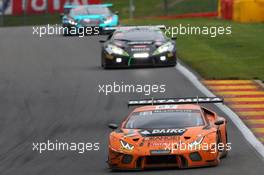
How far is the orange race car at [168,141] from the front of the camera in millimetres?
17875

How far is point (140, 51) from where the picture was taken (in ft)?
117

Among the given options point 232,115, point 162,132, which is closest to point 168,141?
point 162,132

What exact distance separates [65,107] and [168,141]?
9987mm

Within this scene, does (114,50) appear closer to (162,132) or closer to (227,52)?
(227,52)

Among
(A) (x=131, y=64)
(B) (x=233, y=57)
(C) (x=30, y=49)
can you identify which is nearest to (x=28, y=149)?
(A) (x=131, y=64)

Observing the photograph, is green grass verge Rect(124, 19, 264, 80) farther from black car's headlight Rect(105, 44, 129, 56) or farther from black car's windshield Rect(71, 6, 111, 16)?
black car's windshield Rect(71, 6, 111, 16)

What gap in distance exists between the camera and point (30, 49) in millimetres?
44250

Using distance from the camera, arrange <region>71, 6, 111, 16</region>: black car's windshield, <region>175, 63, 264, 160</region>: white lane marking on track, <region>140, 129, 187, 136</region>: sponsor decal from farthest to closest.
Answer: <region>71, 6, 111, 16</region>: black car's windshield → <region>175, 63, 264, 160</region>: white lane marking on track → <region>140, 129, 187, 136</region>: sponsor decal

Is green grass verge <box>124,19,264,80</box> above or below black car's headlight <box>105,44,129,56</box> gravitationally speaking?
below

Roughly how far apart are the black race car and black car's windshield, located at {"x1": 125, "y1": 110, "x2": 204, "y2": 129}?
16.2 metres

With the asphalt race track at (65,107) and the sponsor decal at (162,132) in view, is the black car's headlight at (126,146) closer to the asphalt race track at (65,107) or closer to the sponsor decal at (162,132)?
the sponsor decal at (162,132)

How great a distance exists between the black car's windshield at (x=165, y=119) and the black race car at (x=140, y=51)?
16151mm

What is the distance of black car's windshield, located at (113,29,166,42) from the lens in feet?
118

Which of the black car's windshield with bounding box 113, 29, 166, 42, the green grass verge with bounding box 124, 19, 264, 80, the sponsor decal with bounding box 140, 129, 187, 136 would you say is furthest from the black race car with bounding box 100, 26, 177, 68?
the sponsor decal with bounding box 140, 129, 187, 136
